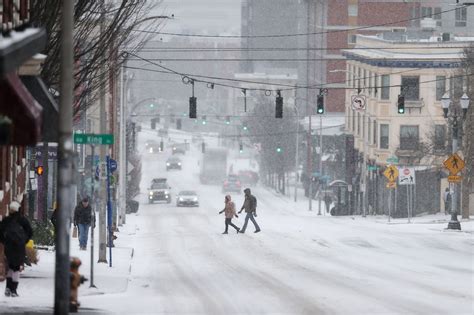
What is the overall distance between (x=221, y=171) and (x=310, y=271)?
9692 cm

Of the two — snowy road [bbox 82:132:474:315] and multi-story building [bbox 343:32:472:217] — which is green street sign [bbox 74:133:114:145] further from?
multi-story building [bbox 343:32:472:217]

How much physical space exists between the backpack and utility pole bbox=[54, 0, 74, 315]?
21.8ft

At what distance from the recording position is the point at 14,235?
73.4ft

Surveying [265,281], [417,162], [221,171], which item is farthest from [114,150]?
[221,171]

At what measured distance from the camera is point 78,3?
2878 centimetres

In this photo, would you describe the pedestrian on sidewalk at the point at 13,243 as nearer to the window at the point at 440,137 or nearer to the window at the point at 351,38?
the window at the point at 440,137

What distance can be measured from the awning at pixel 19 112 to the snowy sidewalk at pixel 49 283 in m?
6.24

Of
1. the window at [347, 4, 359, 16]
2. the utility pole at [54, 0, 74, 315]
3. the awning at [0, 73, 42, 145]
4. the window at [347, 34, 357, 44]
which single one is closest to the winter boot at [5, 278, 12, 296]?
the utility pole at [54, 0, 74, 315]

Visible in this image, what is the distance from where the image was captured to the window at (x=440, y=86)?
7912 cm

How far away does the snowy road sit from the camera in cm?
2298

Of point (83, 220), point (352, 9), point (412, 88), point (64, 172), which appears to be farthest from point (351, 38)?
point (64, 172)

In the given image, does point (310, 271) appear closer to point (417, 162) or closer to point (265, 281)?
point (265, 281)

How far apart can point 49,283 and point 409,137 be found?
56.7 metres

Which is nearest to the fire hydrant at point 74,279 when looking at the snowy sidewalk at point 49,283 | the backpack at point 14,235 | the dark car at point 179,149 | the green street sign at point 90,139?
the snowy sidewalk at point 49,283
